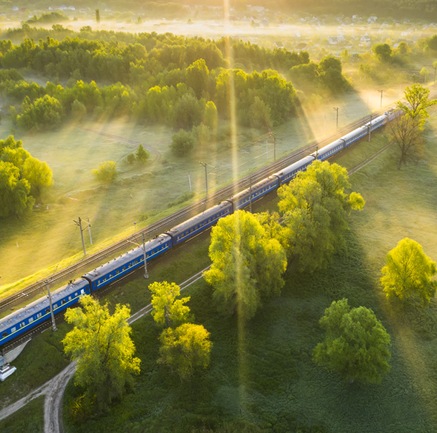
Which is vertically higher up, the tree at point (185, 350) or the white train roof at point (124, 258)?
the white train roof at point (124, 258)

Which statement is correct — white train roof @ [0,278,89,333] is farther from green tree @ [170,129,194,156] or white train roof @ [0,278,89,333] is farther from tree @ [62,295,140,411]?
green tree @ [170,129,194,156]

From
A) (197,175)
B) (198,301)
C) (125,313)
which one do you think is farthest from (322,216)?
(197,175)

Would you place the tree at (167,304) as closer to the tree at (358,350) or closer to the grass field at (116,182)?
the tree at (358,350)

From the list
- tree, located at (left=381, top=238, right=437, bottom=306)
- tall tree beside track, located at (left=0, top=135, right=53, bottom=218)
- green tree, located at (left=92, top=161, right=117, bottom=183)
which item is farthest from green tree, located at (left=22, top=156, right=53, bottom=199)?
tree, located at (left=381, top=238, right=437, bottom=306)

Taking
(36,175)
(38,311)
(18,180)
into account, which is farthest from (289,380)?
(36,175)

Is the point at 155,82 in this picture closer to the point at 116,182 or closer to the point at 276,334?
the point at 116,182

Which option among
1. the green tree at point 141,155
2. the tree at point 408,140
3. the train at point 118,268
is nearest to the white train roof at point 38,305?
the train at point 118,268

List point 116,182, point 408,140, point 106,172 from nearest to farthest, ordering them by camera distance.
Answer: point 106,172 → point 116,182 → point 408,140

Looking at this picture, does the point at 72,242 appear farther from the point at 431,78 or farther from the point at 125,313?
the point at 431,78
